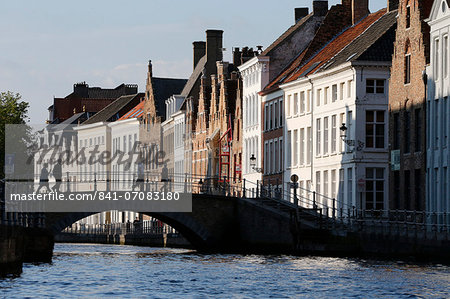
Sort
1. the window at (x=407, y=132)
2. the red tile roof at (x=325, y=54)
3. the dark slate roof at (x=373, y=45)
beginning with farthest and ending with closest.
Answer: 1. the red tile roof at (x=325, y=54)
2. the dark slate roof at (x=373, y=45)
3. the window at (x=407, y=132)

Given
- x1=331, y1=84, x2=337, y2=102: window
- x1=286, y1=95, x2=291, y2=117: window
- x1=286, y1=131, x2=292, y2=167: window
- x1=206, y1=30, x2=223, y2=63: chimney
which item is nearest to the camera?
x1=331, y1=84, x2=337, y2=102: window

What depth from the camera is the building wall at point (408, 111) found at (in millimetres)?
62438

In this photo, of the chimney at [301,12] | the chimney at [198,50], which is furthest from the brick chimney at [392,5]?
the chimney at [198,50]

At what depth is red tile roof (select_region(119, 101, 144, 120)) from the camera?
134250 millimetres

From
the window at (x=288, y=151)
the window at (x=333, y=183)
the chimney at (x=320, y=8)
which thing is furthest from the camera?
the chimney at (x=320, y=8)

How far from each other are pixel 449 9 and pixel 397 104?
7722mm

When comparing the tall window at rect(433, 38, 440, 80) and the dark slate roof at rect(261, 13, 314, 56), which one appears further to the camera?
the dark slate roof at rect(261, 13, 314, 56)

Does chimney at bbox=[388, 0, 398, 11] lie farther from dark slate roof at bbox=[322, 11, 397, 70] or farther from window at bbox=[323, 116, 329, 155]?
window at bbox=[323, 116, 329, 155]

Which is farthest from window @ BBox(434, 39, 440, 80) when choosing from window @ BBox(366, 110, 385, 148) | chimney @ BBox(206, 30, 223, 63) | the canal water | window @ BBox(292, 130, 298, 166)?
chimney @ BBox(206, 30, 223, 63)

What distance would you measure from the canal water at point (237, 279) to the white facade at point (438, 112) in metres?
6.39

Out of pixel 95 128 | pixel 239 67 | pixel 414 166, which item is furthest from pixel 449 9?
pixel 95 128

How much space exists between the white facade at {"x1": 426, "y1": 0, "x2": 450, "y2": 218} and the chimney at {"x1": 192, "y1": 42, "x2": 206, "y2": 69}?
190 feet

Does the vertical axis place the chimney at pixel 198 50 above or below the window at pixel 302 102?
above

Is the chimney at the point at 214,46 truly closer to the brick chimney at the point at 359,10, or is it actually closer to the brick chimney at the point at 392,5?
the brick chimney at the point at 359,10
